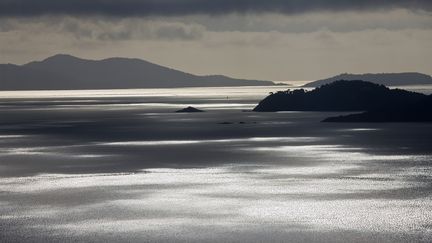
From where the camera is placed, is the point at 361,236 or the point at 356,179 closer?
the point at 361,236

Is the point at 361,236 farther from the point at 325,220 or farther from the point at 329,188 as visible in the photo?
the point at 329,188

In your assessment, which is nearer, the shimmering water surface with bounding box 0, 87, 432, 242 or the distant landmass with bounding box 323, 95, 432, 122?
the shimmering water surface with bounding box 0, 87, 432, 242

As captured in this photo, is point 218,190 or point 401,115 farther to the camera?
point 401,115

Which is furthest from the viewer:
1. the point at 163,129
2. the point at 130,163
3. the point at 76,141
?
the point at 163,129

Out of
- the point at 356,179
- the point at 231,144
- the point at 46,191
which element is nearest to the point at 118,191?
the point at 46,191
